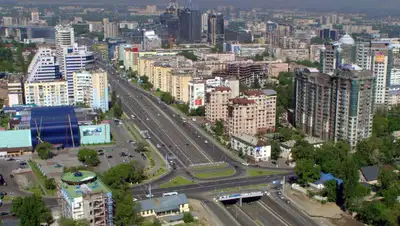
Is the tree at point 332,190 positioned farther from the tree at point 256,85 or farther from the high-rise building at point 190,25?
the high-rise building at point 190,25

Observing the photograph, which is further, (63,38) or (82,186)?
(63,38)

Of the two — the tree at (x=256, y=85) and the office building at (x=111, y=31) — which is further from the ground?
the office building at (x=111, y=31)

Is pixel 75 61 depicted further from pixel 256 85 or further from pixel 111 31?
pixel 111 31

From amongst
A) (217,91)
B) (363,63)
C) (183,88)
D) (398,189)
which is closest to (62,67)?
(183,88)

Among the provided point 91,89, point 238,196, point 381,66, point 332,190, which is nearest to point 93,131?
point 91,89

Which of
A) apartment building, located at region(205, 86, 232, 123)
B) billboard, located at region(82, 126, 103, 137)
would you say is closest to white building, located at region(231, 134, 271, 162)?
apartment building, located at region(205, 86, 232, 123)

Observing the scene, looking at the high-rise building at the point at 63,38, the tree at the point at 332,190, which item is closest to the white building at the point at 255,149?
the tree at the point at 332,190

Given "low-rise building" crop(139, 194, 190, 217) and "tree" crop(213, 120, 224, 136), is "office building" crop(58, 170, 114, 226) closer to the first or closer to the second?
"low-rise building" crop(139, 194, 190, 217)
